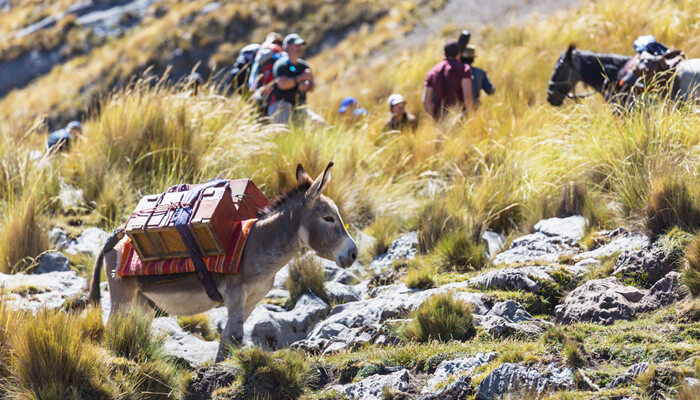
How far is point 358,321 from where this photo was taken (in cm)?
610

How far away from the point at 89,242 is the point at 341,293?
3.51 meters

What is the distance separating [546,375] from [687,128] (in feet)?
14.7

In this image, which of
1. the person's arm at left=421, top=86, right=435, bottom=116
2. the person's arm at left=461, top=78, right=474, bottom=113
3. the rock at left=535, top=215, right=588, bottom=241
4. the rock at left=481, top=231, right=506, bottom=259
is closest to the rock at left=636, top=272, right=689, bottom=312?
the rock at left=535, top=215, right=588, bottom=241

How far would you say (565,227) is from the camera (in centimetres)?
740

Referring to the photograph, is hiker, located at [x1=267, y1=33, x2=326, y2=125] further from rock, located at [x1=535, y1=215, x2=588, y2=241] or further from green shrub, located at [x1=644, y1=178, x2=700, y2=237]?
green shrub, located at [x1=644, y1=178, x2=700, y2=237]

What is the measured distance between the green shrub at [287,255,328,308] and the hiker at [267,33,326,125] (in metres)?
3.32

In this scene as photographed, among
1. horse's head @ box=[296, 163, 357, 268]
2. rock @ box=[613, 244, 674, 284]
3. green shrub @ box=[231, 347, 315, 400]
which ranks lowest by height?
green shrub @ box=[231, 347, 315, 400]

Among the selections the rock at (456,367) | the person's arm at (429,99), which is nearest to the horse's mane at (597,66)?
the person's arm at (429,99)

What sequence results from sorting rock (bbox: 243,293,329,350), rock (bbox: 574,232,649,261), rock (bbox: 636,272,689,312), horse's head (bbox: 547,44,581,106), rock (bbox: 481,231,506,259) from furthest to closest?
1. horse's head (bbox: 547,44,581,106)
2. rock (bbox: 481,231,506,259)
3. rock (bbox: 243,293,329,350)
4. rock (bbox: 574,232,649,261)
5. rock (bbox: 636,272,689,312)

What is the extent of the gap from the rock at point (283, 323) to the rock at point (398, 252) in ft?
3.75

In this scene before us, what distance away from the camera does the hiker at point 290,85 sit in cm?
1023

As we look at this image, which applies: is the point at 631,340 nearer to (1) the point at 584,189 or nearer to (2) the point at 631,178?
(2) the point at 631,178

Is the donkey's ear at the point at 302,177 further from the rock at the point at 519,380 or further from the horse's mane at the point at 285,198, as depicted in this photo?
the rock at the point at 519,380

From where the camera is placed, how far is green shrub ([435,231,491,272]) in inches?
282
